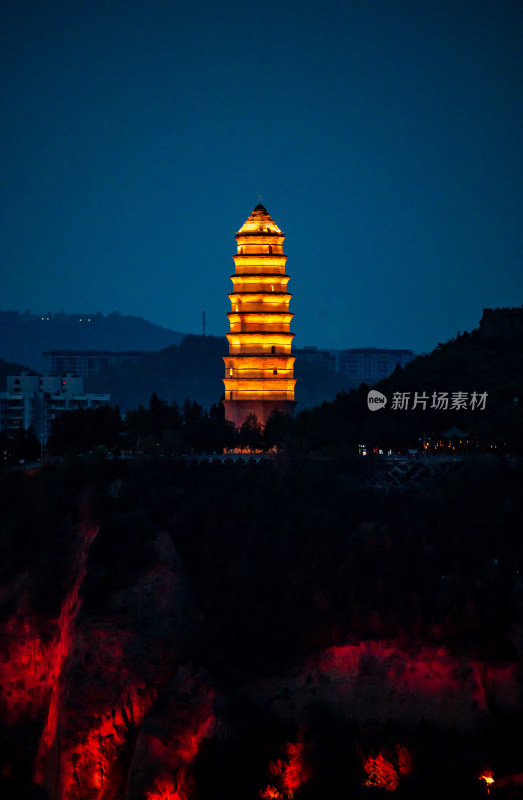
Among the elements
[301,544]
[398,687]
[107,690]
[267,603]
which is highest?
[301,544]

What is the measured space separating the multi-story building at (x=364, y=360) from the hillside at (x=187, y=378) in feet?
34.2

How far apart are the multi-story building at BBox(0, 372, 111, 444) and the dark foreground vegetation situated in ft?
158

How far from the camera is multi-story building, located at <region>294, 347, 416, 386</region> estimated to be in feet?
557

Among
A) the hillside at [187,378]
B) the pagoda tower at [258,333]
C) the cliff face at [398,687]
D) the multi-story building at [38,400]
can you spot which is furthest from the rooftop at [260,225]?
the hillside at [187,378]

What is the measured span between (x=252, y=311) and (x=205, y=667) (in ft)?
71.8

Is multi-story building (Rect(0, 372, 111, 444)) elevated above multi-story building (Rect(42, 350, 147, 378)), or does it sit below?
below

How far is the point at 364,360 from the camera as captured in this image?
17300 cm

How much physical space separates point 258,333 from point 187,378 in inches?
3929

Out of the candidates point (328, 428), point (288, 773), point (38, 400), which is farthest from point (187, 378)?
point (288, 773)

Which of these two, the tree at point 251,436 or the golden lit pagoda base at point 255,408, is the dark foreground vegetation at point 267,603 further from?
the golden lit pagoda base at point 255,408

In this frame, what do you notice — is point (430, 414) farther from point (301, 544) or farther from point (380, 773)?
point (380, 773)

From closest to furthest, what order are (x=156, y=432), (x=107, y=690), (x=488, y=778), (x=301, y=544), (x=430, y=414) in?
(x=488, y=778) → (x=107, y=690) → (x=301, y=544) → (x=430, y=414) → (x=156, y=432)

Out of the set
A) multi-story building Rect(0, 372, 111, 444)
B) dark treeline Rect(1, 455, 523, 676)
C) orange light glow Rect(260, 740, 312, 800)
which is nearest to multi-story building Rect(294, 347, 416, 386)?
multi-story building Rect(0, 372, 111, 444)

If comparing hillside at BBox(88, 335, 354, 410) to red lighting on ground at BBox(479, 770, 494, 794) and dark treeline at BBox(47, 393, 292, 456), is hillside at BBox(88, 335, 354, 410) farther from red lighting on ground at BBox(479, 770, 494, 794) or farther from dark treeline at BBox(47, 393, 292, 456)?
red lighting on ground at BBox(479, 770, 494, 794)
